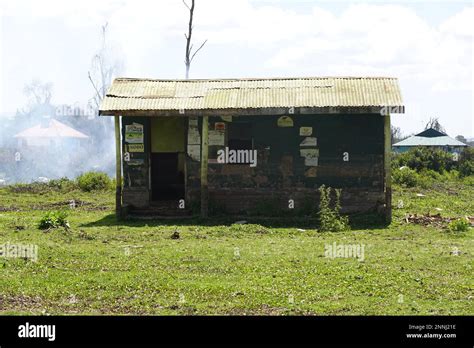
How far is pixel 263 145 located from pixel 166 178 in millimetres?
3107

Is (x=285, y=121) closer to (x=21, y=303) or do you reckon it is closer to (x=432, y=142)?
(x=21, y=303)

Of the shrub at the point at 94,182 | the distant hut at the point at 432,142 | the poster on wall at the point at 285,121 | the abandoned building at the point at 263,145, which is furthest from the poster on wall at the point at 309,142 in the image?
the distant hut at the point at 432,142

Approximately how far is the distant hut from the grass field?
33.4 m

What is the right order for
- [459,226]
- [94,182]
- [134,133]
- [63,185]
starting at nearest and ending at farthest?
A: [459,226], [134,133], [94,182], [63,185]

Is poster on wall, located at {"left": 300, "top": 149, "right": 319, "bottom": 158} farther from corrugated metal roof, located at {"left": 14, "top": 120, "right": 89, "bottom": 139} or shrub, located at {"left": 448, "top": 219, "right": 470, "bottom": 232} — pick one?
corrugated metal roof, located at {"left": 14, "top": 120, "right": 89, "bottom": 139}

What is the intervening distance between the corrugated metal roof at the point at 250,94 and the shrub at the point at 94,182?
745 cm

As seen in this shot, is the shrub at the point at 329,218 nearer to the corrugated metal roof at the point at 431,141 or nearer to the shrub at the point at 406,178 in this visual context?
the shrub at the point at 406,178

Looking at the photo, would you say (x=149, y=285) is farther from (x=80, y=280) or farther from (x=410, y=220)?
(x=410, y=220)

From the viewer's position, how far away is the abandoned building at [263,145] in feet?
65.1

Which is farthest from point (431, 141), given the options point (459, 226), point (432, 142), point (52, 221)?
point (52, 221)

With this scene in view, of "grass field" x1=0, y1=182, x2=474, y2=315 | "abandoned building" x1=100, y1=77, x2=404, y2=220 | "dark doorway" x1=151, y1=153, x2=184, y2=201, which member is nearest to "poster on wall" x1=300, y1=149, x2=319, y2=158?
"abandoned building" x1=100, y1=77, x2=404, y2=220

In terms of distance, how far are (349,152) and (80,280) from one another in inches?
390

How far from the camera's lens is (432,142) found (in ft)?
171
